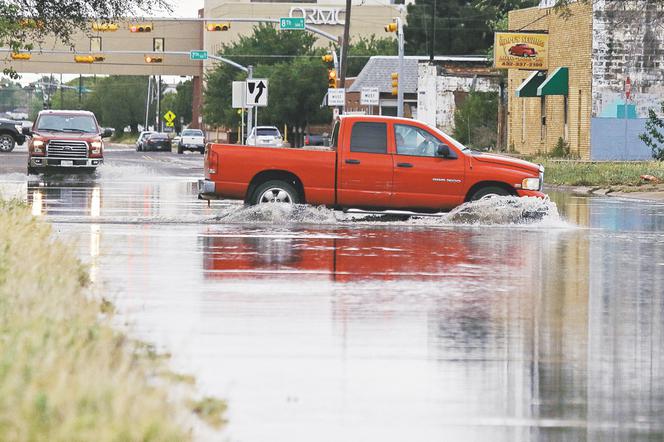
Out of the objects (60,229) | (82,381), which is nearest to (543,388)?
(82,381)

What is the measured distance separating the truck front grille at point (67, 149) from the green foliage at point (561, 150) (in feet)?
74.2

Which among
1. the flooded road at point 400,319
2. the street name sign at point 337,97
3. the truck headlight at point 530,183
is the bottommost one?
the flooded road at point 400,319

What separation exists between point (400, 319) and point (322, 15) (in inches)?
4901

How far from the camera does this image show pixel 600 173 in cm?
4300

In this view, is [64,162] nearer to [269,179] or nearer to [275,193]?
[269,179]

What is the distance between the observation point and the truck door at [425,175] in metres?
23.2

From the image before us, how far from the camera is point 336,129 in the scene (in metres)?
23.9

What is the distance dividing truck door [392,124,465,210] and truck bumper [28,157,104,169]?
62.1 ft

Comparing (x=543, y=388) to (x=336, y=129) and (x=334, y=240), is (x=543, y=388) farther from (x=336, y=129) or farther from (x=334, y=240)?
(x=336, y=129)

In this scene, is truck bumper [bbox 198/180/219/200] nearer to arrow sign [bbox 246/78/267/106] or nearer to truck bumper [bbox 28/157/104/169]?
arrow sign [bbox 246/78/267/106]

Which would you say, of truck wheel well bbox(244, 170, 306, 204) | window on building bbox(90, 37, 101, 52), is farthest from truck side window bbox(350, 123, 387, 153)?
window on building bbox(90, 37, 101, 52)

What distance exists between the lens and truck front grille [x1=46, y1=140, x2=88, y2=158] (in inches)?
1577

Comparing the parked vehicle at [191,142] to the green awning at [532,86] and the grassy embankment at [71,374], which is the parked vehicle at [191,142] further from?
the grassy embankment at [71,374]

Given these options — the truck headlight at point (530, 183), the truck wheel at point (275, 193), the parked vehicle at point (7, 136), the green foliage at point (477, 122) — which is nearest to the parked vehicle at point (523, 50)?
the green foliage at point (477, 122)
